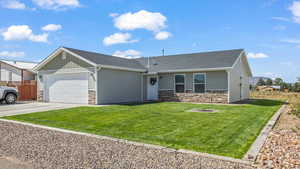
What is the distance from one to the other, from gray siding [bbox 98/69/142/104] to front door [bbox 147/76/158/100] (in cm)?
82

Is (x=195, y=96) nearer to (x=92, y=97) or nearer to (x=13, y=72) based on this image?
(x=92, y=97)

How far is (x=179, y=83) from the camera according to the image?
50.3 ft

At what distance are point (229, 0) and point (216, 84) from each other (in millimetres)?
5435

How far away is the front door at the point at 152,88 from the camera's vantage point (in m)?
16.4

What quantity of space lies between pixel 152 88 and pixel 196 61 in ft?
13.7

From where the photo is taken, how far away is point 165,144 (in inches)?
173

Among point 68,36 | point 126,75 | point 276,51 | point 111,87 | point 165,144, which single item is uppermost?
point 68,36

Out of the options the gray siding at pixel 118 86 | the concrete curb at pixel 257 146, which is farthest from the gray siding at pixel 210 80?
the concrete curb at pixel 257 146

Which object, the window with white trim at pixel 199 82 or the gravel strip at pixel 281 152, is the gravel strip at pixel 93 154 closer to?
the gravel strip at pixel 281 152

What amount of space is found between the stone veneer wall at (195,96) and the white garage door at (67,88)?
19.7 feet

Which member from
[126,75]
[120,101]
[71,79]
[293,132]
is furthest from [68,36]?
[293,132]

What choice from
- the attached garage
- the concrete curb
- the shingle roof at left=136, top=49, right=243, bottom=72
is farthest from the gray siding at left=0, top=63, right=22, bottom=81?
the concrete curb

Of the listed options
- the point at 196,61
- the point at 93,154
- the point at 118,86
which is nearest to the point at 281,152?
the point at 93,154

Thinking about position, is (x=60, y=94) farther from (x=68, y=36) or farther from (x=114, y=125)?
(x=114, y=125)
